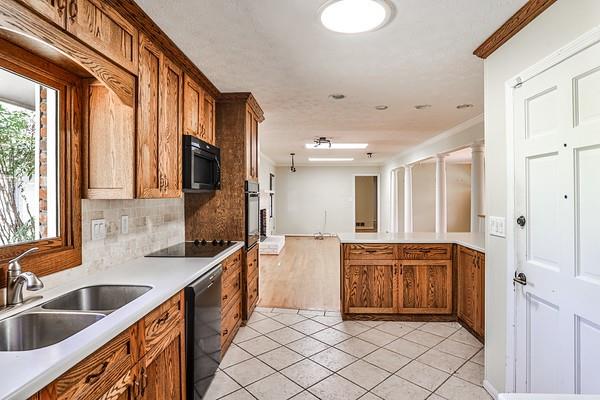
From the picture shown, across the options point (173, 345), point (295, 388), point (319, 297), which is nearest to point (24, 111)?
point (173, 345)

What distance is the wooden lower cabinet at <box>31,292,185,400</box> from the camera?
1.05 meters

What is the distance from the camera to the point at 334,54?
7.80 feet

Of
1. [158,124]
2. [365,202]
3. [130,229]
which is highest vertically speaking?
[158,124]

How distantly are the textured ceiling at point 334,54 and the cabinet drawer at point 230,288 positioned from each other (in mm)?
1713

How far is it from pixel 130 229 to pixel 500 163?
8.27ft

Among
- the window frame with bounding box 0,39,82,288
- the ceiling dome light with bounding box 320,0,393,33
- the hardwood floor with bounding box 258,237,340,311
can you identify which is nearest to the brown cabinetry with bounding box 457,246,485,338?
the hardwood floor with bounding box 258,237,340,311

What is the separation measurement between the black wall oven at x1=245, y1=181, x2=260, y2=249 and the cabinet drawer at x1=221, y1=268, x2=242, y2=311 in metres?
0.34

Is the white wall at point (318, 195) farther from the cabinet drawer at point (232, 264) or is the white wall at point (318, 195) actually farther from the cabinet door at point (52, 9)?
the cabinet door at point (52, 9)

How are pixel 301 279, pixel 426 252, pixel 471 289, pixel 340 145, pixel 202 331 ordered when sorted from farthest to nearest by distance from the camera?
pixel 340 145 → pixel 301 279 → pixel 426 252 → pixel 471 289 → pixel 202 331

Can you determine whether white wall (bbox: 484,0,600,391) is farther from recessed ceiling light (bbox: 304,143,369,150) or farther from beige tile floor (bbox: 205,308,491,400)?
recessed ceiling light (bbox: 304,143,369,150)

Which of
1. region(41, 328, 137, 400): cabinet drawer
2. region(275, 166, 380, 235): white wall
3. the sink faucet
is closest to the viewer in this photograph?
region(41, 328, 137, 400): cabinet drawer

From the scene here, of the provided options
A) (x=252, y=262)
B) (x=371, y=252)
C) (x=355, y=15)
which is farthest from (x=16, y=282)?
(x=371, y=252)

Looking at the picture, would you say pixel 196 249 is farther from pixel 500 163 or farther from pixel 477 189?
pixel 477 189

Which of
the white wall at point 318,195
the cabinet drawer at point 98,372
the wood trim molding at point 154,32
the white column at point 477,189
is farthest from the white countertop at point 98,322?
the white wall at point 318,195
